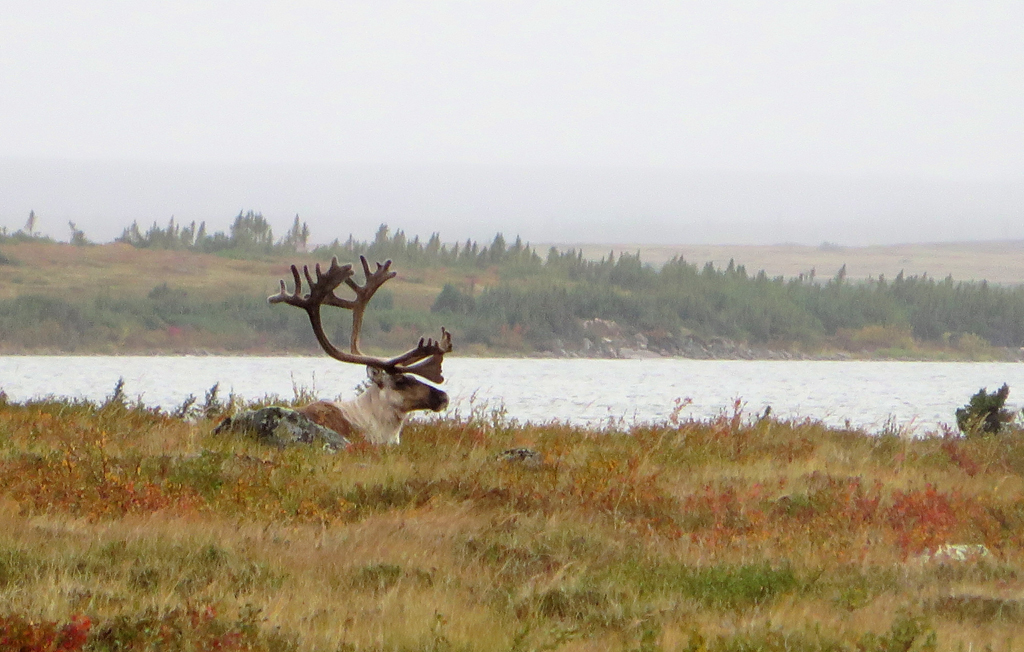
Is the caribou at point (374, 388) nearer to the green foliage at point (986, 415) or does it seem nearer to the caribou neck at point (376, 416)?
the caribou neck at point (376, 416)

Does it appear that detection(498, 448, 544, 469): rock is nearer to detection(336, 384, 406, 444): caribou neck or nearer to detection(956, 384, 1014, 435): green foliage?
detection(336, 384, 406, 444): caribou neck

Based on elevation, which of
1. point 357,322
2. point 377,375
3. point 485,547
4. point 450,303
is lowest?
point 450,303

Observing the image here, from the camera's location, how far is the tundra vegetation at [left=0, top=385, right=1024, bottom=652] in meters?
5.82

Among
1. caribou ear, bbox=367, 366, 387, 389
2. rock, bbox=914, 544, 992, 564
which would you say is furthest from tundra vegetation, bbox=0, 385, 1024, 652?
caribou ear, bbox=367, 366, 387, 389

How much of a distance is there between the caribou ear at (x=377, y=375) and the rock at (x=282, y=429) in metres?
0.94

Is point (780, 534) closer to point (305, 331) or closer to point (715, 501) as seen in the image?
point (715, 501)

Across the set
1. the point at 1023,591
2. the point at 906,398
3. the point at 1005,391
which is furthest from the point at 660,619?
the point at 906,398

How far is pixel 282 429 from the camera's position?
1202cm

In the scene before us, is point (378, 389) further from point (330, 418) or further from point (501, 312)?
point (501, 312)

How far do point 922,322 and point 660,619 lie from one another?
7411 inches

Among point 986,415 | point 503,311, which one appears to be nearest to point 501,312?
point 503,311

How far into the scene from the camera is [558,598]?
6.69m

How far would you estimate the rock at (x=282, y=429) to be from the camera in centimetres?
1195

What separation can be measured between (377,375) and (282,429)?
142 centimetres
